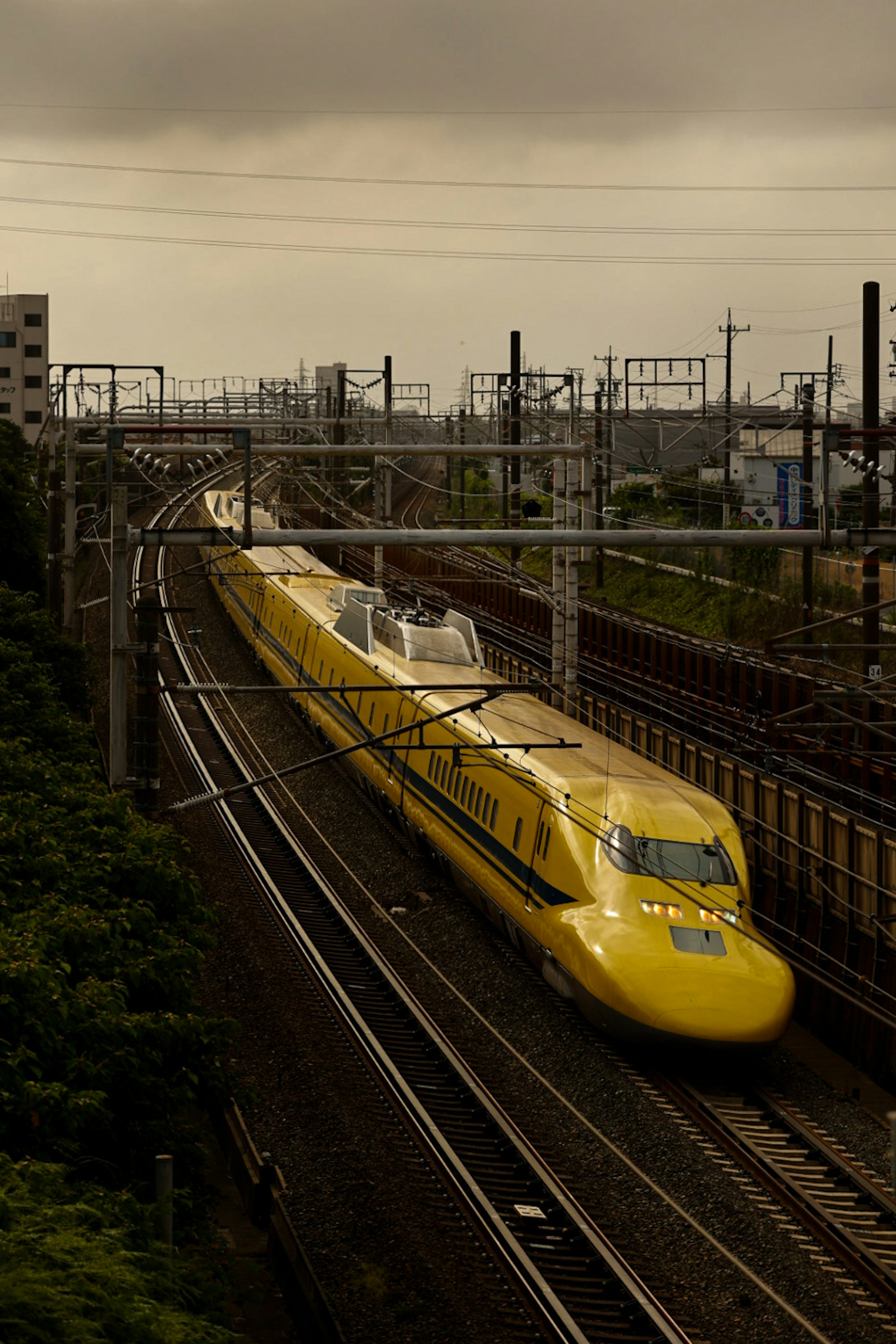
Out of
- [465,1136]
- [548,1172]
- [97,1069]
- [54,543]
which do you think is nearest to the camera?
[97,1069]

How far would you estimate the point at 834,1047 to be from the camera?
63.1 ft

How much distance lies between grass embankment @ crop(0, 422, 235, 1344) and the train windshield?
4988 mm

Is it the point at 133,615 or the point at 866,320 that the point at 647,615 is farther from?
the point at 866,320

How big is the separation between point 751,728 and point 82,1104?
1913 cm

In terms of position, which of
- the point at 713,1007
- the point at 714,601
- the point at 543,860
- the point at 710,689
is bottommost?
the point at 713,1007

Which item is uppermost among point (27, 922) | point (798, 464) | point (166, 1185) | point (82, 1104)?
point (798, 464)

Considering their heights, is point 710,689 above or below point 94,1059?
above

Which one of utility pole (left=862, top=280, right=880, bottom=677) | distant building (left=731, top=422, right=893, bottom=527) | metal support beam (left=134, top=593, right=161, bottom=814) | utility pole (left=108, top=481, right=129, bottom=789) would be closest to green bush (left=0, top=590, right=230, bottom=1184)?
metal support beam (left=134, top=593, right=161, bottom=814)

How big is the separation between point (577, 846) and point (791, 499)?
33173mm

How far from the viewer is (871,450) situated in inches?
893

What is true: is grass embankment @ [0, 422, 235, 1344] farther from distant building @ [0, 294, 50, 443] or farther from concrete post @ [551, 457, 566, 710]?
distant building @ [0, 294, 50, 443]

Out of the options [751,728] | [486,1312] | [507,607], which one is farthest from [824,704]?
[507,607]

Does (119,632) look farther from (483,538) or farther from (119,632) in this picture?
(483,538)

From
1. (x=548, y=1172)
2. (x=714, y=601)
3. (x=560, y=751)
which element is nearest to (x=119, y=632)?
(x=560, y=751)
